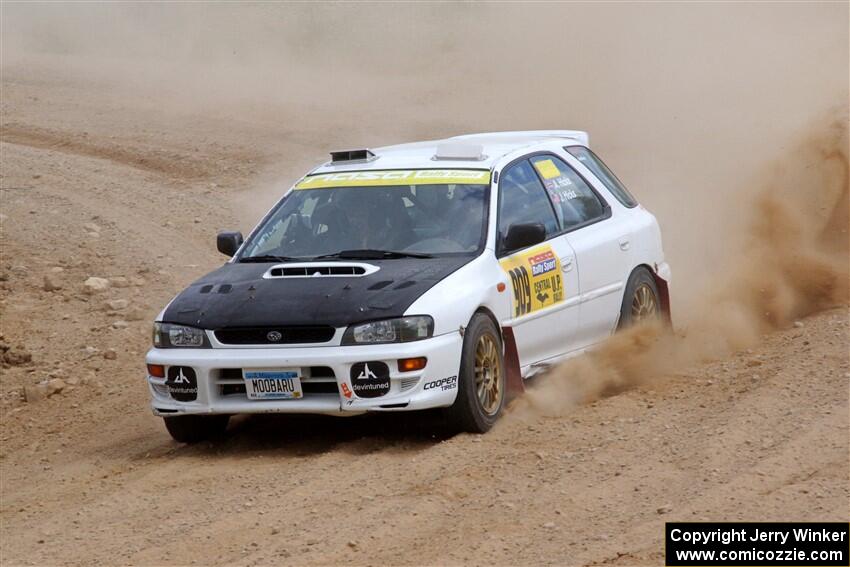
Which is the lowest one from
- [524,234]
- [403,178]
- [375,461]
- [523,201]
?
[375,461]

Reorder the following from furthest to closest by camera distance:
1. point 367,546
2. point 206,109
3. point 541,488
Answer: point 206,109
point 541,488
point 367,546

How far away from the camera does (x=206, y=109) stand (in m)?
22.8

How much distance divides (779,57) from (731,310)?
523 inches

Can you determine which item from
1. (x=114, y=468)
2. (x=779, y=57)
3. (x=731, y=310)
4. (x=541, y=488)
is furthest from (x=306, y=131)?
(x=541, y=488)

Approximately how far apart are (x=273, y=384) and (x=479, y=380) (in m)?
1.13

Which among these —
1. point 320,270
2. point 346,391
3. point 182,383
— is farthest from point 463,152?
point 182,383

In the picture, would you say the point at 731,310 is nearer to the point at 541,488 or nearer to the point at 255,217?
the point at 541,488

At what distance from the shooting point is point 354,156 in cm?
944

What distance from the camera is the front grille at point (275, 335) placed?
25.3 feet

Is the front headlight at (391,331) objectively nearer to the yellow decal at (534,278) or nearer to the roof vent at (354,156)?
the yellow decal at (534,278)

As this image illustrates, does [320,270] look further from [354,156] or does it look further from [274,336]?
[354,156]

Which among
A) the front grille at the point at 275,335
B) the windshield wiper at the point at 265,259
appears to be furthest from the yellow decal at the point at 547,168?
the front grille at the point at 275,335

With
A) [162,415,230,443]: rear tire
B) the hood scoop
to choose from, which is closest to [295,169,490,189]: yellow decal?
the hood scoop

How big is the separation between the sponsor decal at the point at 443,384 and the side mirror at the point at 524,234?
1094mm
